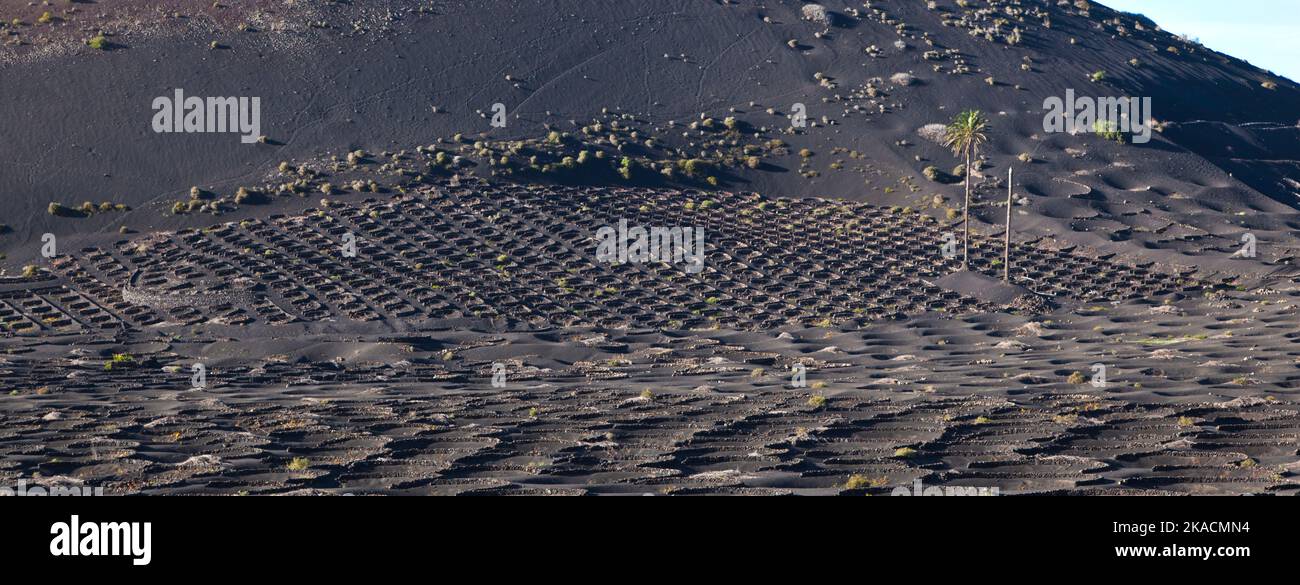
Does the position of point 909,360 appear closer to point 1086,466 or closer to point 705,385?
point 705,385

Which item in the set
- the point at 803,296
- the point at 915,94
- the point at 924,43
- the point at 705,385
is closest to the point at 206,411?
the point at 705,385

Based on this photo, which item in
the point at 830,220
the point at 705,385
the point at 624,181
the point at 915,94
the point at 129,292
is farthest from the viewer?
the point at 915,94

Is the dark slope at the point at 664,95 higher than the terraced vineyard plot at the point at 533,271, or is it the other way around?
the dark slope at the point at 664,95

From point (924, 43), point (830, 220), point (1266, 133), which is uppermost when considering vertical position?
point (924, 43)

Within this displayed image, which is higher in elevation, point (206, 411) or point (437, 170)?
point (437, 170)

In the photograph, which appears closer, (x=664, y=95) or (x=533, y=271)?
(x=533, y=271)

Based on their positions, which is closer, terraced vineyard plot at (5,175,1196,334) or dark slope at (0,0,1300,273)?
terraced vineyard plot at (5,175,1196,334)

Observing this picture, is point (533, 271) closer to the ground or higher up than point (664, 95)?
closer to the ground

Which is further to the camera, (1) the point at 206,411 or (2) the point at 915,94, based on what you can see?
(2) the point at 915,94

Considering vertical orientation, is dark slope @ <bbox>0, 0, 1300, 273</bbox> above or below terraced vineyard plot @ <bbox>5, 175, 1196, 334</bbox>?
above

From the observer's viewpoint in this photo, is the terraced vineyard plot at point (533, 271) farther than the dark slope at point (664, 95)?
No

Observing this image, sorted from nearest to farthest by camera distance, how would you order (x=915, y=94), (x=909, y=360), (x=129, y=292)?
(x=909, y=360) → (x=129, y=292) → (x=915, y=94)
